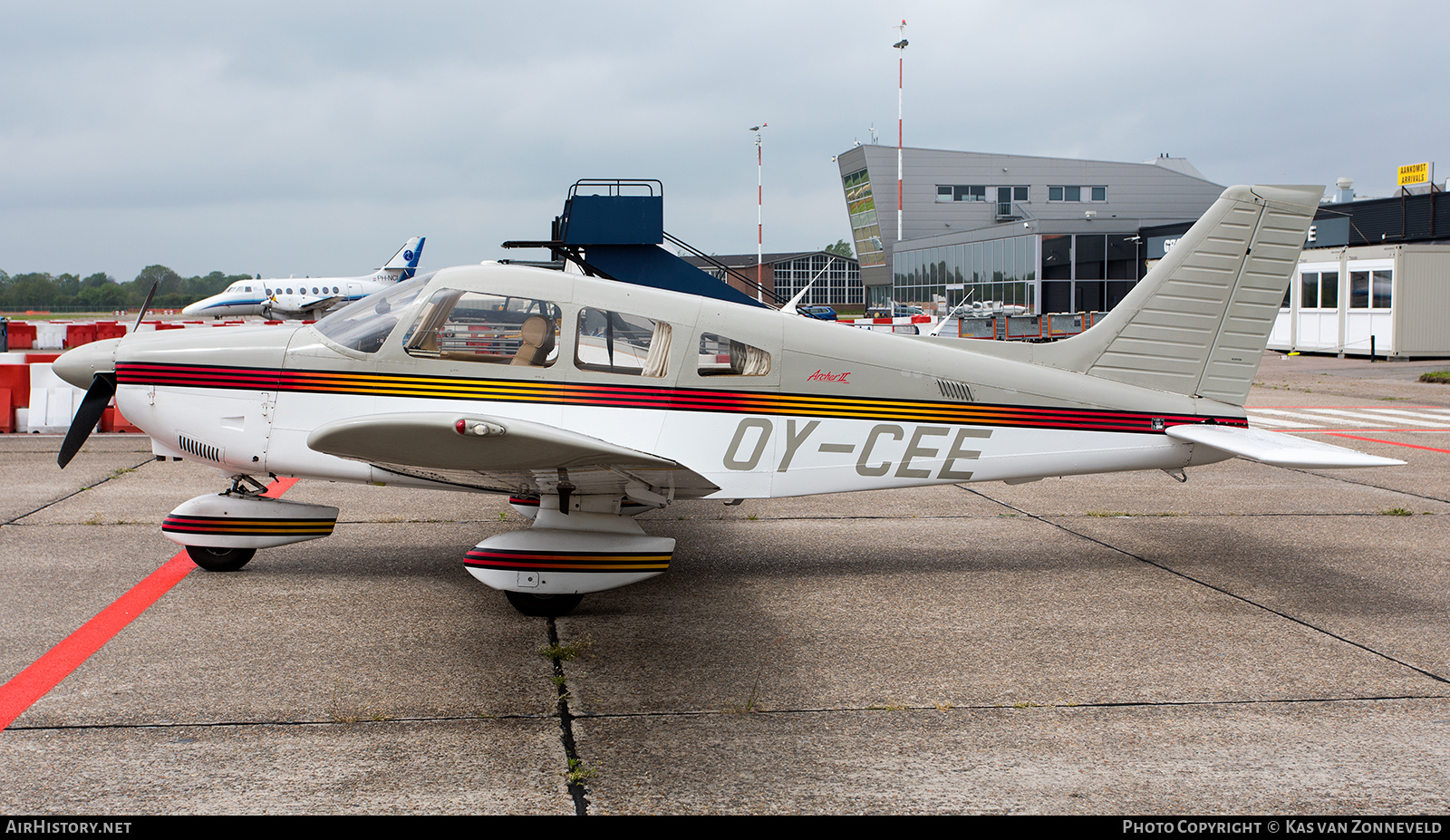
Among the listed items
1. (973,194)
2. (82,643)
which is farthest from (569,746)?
(973,194)

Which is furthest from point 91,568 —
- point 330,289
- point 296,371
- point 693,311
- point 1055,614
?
point 330,289

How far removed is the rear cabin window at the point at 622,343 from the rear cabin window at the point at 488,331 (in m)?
0.17

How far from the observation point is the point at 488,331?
5863 millimetres

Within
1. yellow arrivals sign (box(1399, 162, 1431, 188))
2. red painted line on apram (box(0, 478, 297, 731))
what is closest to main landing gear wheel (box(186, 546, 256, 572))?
red painted line on apram (box(0, 478, 297, 731))

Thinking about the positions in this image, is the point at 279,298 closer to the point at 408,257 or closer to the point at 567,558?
the point at 408,257

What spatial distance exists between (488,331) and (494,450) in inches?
45.9

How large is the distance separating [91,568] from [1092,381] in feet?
22.0

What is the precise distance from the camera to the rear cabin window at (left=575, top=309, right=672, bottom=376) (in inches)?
233

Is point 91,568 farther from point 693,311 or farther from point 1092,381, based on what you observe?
point 1092,381

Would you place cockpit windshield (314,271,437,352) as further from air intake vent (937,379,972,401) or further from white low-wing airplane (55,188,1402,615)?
air intake vent (937,379,972,401)

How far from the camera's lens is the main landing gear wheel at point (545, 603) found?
229 inches

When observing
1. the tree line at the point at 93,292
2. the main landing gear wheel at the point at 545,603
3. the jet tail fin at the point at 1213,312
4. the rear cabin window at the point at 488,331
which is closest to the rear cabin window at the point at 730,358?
the rear cabin window at the point at 488,331

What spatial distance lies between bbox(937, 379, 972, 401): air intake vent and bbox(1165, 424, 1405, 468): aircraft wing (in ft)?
4.55

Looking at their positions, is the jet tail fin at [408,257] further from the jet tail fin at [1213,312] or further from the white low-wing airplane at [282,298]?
the jet tail fin at [1213,312]
